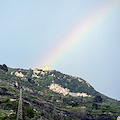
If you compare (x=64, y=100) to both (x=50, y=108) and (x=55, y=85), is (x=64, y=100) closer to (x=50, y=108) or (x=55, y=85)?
(x=50, y=108)

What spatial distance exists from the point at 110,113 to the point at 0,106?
200ft

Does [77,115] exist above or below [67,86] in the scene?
below

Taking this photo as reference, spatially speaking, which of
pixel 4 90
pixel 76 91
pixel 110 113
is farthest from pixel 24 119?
pixel 76 91

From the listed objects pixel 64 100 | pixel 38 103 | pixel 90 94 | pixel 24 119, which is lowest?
pixel 24 119

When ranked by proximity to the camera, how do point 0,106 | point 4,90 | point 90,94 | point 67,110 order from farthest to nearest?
1. point 90,94
2. point 67,110
3. point 4,90
4. point 0,106

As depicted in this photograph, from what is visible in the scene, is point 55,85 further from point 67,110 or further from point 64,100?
point 67,110

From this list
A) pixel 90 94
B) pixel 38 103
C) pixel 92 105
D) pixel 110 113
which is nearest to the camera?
pixel 38 103

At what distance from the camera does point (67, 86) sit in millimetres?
198875

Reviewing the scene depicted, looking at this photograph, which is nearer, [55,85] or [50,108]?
[50,108]

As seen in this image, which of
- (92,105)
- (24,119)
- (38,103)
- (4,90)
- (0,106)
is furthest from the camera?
(92,105)

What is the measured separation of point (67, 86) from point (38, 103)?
4627 inches

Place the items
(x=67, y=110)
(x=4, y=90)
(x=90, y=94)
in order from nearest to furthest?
(x=4, y=90)
(x=67, y=110)
(x=90, y=94)

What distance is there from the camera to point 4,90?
2965 inches

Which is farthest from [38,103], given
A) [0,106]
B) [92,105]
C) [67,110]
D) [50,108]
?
[92,105]
